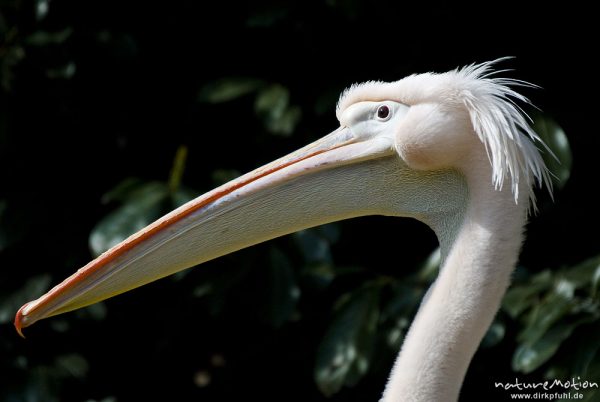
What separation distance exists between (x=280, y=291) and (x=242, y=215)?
4.34ft

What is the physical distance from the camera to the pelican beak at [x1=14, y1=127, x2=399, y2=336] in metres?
1.83

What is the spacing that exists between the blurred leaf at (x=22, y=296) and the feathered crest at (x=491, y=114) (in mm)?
1899

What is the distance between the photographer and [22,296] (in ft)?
10.8

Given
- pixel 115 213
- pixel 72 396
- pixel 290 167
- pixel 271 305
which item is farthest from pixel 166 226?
pixel 72 396

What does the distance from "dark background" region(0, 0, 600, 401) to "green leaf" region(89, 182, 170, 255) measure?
348mm

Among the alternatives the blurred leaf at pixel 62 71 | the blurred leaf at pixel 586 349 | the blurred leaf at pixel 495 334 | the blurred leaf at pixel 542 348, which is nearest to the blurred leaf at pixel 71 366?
the blurred leaf at pixel 62 71

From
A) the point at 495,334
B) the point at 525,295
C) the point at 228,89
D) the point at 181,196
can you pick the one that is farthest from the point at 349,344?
the point at 228,89

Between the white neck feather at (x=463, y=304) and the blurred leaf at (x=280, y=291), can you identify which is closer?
the white neck feather at (x=463, y=304)

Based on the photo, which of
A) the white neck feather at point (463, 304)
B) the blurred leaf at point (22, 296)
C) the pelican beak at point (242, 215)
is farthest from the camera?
the blurred leaf at point (22, 296)

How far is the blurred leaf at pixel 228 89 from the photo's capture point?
126 inches

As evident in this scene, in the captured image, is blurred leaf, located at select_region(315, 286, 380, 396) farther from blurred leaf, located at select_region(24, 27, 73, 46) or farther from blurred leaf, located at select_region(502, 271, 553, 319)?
blurred leaf, located at select_region(24, 27, 73, 46)

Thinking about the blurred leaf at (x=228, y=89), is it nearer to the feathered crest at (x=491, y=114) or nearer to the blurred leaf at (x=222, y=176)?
the blurred leaf at (x=222, y=176)

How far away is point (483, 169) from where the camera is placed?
1774mm

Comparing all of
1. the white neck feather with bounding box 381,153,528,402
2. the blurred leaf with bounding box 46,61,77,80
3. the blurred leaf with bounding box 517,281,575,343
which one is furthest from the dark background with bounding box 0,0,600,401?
the white neck feather with bounding box 381,153,528,402
